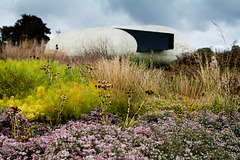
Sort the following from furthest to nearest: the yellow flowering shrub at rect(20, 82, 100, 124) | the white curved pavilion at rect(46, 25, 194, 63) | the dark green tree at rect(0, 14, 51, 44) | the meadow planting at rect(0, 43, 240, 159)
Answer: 1. the dark green tree at rect(0, 14, 51, 44)
2. the white curved pavilion at rect(46, 25, 194, 63)
3. the yellow flowering shrub at rect(20, 82, 100, 124)
4. the meadow planting at rect(0, 43, 240, 159)

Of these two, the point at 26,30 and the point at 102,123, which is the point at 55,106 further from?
the point at 26,30

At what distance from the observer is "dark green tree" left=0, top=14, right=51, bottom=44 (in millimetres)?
21469

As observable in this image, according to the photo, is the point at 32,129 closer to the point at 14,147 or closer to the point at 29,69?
the point at 14,147

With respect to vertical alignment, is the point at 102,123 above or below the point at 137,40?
below

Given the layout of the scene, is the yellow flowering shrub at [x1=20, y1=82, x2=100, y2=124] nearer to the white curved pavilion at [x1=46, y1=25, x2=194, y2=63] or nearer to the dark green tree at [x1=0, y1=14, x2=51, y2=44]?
the white curved pavilion at [x1=46, y1=25, x2=194, y2=63]

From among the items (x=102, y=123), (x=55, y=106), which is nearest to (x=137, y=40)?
(x=55, y=106)

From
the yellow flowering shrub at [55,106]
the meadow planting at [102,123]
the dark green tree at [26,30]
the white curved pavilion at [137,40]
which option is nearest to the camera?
the meadow planting at [102,123]

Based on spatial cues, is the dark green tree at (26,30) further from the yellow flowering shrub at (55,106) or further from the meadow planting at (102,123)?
the yellow flowering shrub at (55,106)

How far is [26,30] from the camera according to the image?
70.3 feet

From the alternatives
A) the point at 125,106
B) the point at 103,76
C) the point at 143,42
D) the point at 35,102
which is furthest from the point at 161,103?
the point at 143,42

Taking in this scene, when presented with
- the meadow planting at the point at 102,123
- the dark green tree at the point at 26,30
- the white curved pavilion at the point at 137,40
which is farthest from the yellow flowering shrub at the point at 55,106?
the dark green tree at the point at 26,30

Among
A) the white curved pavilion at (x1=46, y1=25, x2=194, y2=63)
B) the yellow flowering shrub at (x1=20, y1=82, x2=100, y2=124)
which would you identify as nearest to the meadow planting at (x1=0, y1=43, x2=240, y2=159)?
Result: the yellow flowering shrub at (x1=20, y1=82, x2=100, y2=124)

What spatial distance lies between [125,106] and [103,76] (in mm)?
1465

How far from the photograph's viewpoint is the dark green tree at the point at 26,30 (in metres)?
21.5
